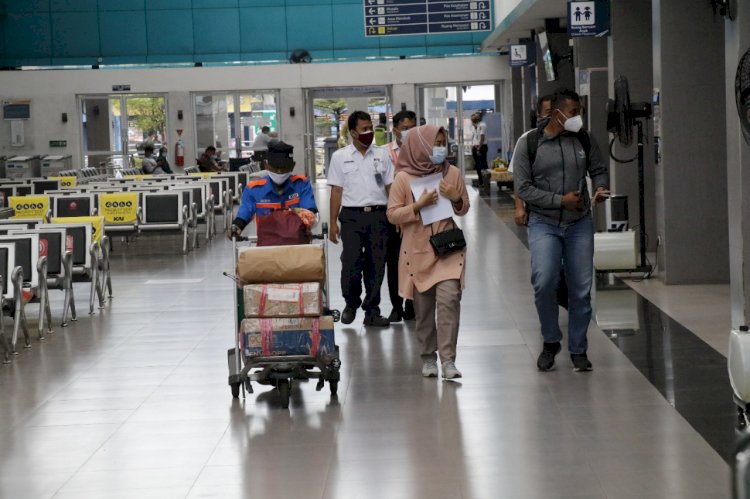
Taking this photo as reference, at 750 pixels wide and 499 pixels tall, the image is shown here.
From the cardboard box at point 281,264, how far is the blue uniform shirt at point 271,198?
889mm

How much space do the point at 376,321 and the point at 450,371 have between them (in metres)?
2.54

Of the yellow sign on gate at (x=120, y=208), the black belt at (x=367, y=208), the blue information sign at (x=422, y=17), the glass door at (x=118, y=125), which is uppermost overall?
the blue information sign at (x=422, y=17)

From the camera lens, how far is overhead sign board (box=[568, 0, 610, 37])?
1697cm

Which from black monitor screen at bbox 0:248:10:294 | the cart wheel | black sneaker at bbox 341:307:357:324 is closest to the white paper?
the cart wheel

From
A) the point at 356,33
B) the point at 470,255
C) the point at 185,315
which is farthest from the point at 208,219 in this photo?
the point at 356,33

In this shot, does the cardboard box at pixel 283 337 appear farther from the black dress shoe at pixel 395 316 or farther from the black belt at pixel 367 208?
the black dress shoe at pixel 395 316

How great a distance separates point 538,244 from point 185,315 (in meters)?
4.67

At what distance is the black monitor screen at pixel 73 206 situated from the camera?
1791 centimetres

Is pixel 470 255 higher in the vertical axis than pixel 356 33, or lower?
lower

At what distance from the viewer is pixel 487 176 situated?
30.0 m

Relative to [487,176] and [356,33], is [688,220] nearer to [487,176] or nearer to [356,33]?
[487,176]

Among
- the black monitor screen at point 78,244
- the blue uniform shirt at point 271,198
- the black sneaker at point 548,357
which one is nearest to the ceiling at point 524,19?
the black monitor screen at point 78,244

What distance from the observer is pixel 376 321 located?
10719mm

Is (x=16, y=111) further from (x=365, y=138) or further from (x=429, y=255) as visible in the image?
(x=429, y=255)
